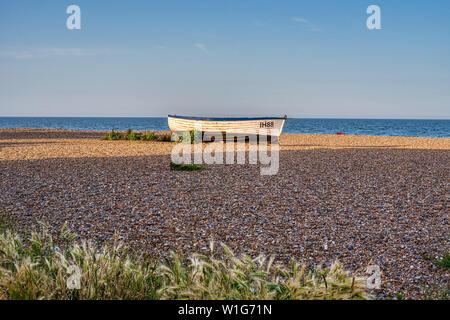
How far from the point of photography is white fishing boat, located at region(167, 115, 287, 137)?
22.9 metres

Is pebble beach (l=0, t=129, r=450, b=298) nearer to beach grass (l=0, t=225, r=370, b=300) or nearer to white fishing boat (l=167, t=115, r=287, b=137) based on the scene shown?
beach grass (l=0, t=225, r=370, b=300)

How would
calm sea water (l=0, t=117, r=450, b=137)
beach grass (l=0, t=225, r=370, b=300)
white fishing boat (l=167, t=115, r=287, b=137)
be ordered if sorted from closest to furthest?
beach grass (l=0, t=225, r=370, b=300)
white fishing boat (l=167, t=115, r=287, b=137)
calm sea water (l=0, t=117, r=450, b=137)

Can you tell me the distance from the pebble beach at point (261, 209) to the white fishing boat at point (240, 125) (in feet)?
32.4

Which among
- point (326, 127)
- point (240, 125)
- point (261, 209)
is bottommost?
point (261, 209)

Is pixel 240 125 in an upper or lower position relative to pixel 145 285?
upper

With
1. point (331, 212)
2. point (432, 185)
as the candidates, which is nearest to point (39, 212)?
point (331, 212)

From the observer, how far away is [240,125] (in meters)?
23.3

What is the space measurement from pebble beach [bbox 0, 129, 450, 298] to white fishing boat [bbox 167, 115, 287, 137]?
9884mm

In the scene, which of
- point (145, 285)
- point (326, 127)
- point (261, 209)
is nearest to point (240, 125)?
point (261, 209)

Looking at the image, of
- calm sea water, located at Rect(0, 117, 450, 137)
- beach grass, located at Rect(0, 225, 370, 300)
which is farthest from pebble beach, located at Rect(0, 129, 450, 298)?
calm sea water, located at Rect(0, 117, 450, 137)

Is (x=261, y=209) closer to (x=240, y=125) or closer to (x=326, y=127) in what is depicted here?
(x=240, y=125)

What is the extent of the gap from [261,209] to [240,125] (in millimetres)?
15979

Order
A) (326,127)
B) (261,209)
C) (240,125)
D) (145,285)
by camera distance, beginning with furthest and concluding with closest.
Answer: (326,127), (240,125), (261,209), (145,285)
